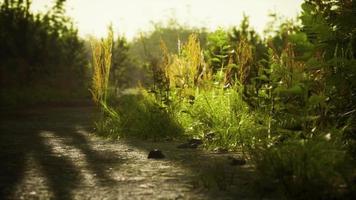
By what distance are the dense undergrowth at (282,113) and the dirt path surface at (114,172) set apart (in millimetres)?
275

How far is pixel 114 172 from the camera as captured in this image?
3.22 m

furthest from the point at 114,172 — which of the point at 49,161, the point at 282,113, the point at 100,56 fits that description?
the point at 100,56

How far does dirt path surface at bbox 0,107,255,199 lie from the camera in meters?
2.58

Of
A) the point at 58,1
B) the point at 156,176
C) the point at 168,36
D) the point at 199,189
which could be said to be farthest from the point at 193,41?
the point at 168,36

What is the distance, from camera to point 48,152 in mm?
4328

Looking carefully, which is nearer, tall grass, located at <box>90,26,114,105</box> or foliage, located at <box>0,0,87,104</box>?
tall grass, located at <box>90,26,114,105</box>

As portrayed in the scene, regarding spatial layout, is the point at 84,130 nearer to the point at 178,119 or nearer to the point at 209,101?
the point at 178,119

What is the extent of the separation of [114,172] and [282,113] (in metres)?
1.59

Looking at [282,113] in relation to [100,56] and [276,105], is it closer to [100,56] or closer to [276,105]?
[276,105]

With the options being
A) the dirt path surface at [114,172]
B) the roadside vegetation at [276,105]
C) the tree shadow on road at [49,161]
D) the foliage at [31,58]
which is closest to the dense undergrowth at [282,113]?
the roadside vegetation at [276,105]

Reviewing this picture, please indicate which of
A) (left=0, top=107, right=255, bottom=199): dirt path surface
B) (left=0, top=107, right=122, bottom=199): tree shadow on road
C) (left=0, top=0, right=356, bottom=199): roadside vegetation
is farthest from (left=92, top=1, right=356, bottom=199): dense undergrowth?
(left=0, top=107, right=122, bottom=199): tree shadow on road

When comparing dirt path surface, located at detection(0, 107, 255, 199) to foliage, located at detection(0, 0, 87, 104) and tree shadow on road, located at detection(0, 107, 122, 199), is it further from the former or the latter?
foliage, located at detection(0, 0, 87, 104)

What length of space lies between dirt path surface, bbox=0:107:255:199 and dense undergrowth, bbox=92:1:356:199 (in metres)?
0.27

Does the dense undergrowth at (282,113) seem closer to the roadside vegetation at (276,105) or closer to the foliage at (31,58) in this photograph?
the roadside vegetation at (276,105)
